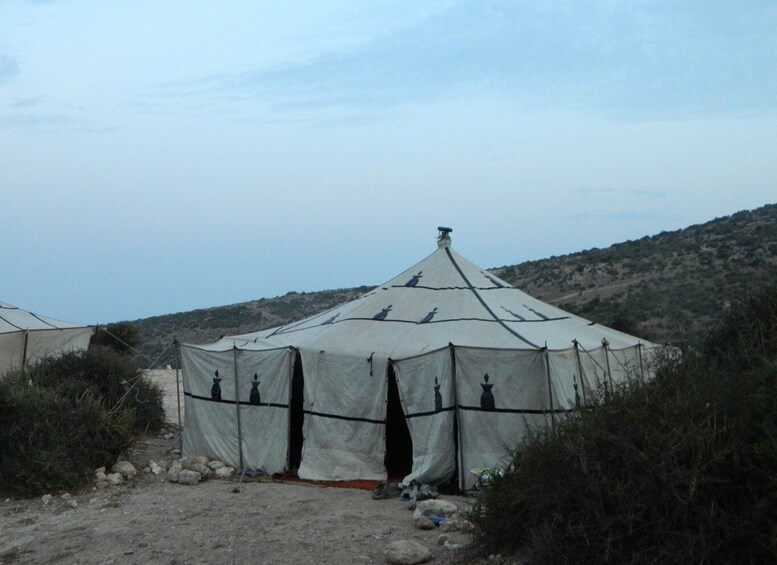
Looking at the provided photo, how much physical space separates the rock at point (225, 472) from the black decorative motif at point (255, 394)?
3.11 ft

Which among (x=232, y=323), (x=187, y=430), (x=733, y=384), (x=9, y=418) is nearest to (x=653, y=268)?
A: (x=232, y=323)

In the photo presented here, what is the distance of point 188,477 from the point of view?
1174 cm

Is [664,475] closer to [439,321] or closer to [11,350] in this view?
[439,321]

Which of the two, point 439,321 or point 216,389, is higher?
point 439,321

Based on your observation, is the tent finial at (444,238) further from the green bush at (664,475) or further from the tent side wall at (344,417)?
the green bush at (664,475)

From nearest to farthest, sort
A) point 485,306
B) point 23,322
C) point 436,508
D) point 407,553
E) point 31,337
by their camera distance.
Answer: point 407,553
point 436,508
point 485,306
point 31,337
point 23,322

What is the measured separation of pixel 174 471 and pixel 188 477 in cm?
41

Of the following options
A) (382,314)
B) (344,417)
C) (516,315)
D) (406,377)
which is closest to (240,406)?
(344,417)

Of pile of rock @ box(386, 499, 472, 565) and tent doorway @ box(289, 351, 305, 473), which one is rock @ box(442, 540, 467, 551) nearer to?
pile of rock @ box(386, 499, 472, 565)

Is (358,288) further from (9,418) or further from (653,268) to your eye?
(9,418)

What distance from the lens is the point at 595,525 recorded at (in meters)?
5.70

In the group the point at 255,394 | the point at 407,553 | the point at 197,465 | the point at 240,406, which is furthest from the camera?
the point at 240,406

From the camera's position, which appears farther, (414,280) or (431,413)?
(414,280)

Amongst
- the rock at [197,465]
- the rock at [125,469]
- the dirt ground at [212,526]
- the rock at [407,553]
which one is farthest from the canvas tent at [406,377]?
the rock at [407,553]
